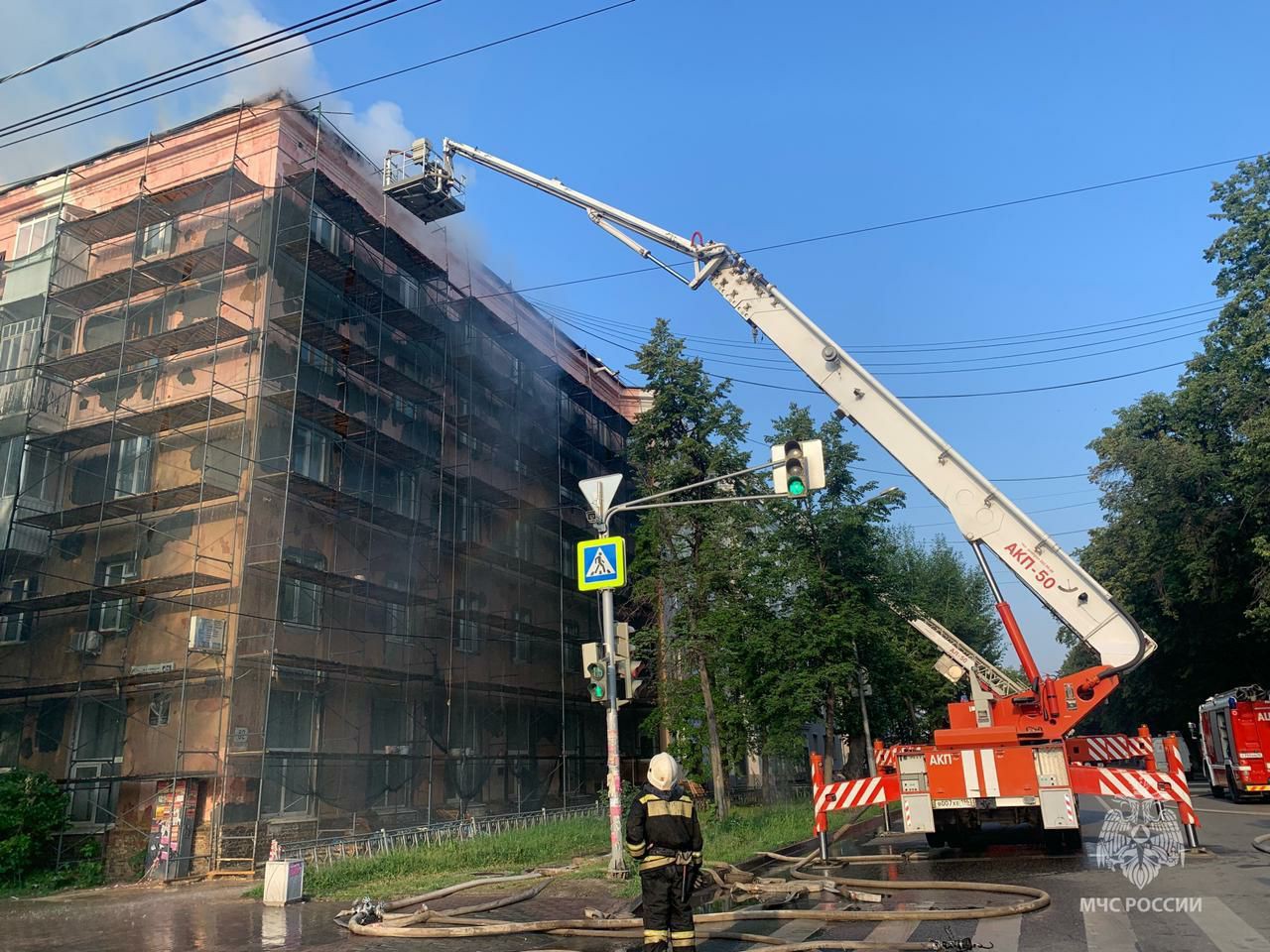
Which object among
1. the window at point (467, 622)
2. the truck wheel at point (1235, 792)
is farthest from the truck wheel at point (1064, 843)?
the window at point (467, 622)

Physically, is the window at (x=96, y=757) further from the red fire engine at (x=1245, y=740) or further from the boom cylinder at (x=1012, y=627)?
the red fire engine at (x=1245, y=740)

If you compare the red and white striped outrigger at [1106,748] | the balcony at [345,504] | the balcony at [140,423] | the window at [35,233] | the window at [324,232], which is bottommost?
the red and white striped outrigger at [1106,748]

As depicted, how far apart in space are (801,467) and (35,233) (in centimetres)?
2246

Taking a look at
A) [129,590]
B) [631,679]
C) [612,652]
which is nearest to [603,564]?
[612,652]

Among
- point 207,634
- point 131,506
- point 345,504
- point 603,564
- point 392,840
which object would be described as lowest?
point 392,840

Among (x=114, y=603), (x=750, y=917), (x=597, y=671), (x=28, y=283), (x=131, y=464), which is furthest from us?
(x=28, y=283)

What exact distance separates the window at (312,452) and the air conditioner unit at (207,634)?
3964 mm

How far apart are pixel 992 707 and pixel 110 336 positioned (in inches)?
857

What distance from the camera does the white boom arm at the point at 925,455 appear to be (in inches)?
495

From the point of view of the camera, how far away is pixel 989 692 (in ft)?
49.0

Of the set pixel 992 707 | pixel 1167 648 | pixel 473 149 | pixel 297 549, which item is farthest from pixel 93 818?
pixel 1167 648

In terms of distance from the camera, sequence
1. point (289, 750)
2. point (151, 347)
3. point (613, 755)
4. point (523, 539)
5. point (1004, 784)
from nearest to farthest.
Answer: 1. point (1004, 784)
2. point (613, 755)
3. point (289, 750)
4. point (151, 347)
5. point (523, 539)

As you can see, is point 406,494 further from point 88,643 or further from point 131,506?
point 88,643

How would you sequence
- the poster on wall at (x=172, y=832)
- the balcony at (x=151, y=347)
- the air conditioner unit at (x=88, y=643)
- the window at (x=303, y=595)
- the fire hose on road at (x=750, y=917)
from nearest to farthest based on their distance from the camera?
the fire hose on road at (x=750, y=917)
the poster on wall at (x=172, y=832)
the air conditioner unit at (x=88, y=643)
the window at (x=303, y=595)
the balcony at (x=151, y=347)
